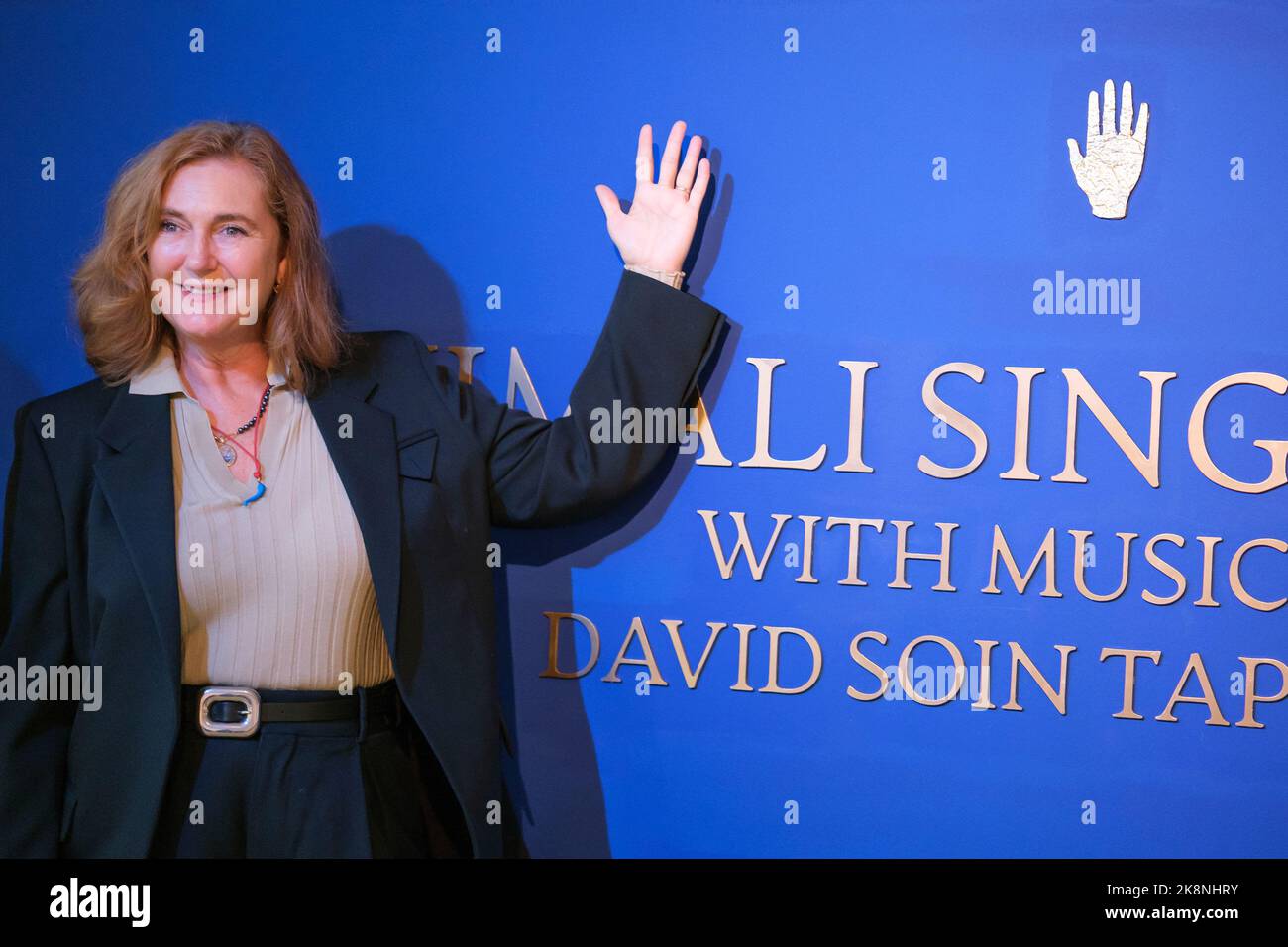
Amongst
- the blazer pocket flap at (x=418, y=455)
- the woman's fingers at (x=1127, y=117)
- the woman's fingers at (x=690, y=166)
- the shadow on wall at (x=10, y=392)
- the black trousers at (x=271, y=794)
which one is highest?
the woman's fingers at (x=1127, y=117)

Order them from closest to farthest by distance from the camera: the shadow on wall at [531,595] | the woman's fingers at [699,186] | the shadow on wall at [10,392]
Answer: the woman's fingers at [699,186] → the shadow on wall at [531,595] → the shadow on wall at [10,392]

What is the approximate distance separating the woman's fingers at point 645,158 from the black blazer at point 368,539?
0.25 m

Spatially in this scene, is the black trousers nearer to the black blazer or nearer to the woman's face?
the black blazer

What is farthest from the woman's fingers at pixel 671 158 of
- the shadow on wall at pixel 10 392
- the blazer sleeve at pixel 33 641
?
the shadow on wall at pixel 10 392

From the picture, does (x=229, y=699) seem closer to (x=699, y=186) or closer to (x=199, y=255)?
(x=199, y=255)

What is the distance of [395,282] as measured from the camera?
2.79 m

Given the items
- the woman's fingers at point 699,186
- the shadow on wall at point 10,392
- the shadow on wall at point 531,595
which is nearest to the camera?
the woman's fingers at point 699,186

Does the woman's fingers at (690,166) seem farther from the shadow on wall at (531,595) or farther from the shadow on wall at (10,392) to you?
the shadow on wall at (10,392)

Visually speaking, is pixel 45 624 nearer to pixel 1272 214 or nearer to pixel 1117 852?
pixel 1117 852

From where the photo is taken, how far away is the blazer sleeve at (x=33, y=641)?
242cm

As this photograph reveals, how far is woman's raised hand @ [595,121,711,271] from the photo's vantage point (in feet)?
8.46

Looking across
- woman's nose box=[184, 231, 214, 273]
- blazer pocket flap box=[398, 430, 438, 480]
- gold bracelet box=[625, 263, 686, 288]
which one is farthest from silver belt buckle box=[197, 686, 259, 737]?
gold bracelet box=[625, 263, 686, 288]
